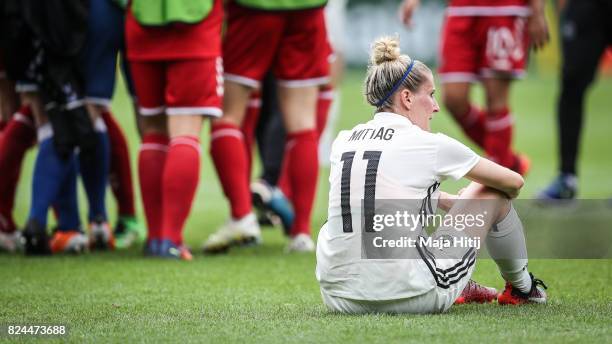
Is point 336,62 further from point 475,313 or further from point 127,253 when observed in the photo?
point 475,313

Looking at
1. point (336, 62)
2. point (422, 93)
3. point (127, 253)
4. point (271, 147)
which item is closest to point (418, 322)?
point (422, 93)

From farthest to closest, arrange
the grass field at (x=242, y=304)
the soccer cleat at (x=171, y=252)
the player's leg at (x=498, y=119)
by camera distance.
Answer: the player's leg at (x=498, y=119) < the soccer cleat at (x=171, y=252) < the grass field at (x=242, y=304)

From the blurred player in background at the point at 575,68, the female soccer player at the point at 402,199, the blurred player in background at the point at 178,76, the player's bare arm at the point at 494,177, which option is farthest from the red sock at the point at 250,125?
the player's bare arm at the point at 494,177

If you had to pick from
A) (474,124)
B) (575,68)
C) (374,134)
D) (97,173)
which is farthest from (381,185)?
(575,68)

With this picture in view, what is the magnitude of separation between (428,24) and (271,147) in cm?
977

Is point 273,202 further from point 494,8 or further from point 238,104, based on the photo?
point 494,8

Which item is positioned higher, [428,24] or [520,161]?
[520,161]

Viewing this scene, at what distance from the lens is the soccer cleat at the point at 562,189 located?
26.1 feet

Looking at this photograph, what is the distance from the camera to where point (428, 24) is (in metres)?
17.0

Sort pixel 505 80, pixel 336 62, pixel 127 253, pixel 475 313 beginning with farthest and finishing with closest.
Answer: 1. pixel 336 62
2. pixel 505 80
3. pixel 127 253
4. pixel 475 313

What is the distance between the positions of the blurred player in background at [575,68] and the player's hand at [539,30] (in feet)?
2.68

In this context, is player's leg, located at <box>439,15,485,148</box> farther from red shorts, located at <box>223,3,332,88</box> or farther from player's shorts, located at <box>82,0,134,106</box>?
player's shorts, located at <box>82,0,134,106</box>

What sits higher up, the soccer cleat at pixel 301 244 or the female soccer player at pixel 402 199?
the female soccer player at pixel 402 199

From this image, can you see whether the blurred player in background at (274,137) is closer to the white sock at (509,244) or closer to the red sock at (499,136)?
the red sock at (499,136)
